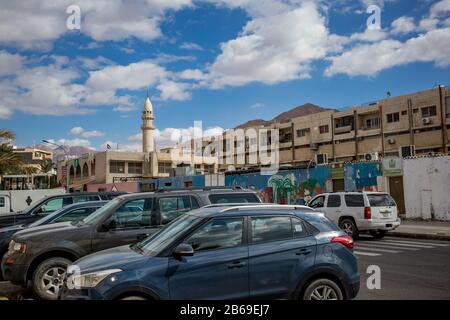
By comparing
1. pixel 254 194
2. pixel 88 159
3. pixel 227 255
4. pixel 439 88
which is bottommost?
pixel 227 255

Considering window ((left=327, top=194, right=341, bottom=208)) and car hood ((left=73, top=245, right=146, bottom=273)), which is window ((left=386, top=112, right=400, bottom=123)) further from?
car hood ((left=73, top=245, right=146, bottom=273))

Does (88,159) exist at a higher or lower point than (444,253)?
higher

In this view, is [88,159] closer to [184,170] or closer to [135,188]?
[135,188]

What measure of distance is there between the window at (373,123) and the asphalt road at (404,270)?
48146mm

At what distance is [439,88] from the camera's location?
5278 centimetres

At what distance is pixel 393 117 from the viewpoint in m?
58.8

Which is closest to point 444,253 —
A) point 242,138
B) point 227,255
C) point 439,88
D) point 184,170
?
point 227,255

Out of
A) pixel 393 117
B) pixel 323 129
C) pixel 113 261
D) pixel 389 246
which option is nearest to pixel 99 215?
pixel 113 261

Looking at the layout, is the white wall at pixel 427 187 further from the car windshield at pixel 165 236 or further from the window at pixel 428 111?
the window at pixel 428 111

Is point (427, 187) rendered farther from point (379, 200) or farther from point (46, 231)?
point (46, 231)

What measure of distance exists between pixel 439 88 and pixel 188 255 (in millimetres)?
54119

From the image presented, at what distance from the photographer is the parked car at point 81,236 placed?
8016 millimetres

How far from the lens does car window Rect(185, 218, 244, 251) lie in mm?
5828
